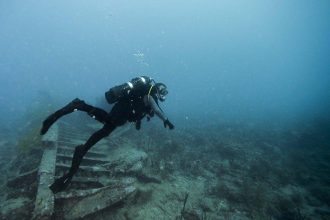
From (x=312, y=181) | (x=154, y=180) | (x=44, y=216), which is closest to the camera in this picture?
(x=44, y=216)

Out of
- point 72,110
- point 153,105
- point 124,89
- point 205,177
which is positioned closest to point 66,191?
point 72,110

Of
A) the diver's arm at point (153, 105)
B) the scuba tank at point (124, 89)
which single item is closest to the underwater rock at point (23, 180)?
the scuba tank at point (124, 89)

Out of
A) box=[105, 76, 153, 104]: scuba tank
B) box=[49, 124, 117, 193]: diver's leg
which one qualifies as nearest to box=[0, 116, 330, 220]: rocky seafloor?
box=[49, 124, 117, 193]: diver's leg

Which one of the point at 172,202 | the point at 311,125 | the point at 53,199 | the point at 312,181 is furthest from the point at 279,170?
the point at 311,125

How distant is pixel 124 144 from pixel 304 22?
222120mm

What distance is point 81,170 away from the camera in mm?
7598

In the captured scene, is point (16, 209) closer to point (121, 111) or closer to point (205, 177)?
point (121, 111)

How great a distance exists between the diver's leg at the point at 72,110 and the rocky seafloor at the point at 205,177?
218 cm

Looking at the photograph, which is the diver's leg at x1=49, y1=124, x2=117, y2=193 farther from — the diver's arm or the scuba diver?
the diver's arm

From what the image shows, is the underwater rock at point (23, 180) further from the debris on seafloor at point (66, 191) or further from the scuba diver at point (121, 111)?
the scuba diver at point (121, 111)

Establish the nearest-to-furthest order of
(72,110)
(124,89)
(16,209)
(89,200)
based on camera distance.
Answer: (72,110)
(16,209)
(124,89)
(89,200)

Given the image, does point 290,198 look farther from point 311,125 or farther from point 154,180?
point 311,125

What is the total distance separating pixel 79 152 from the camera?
5.43 meters

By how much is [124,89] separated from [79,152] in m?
1.65
